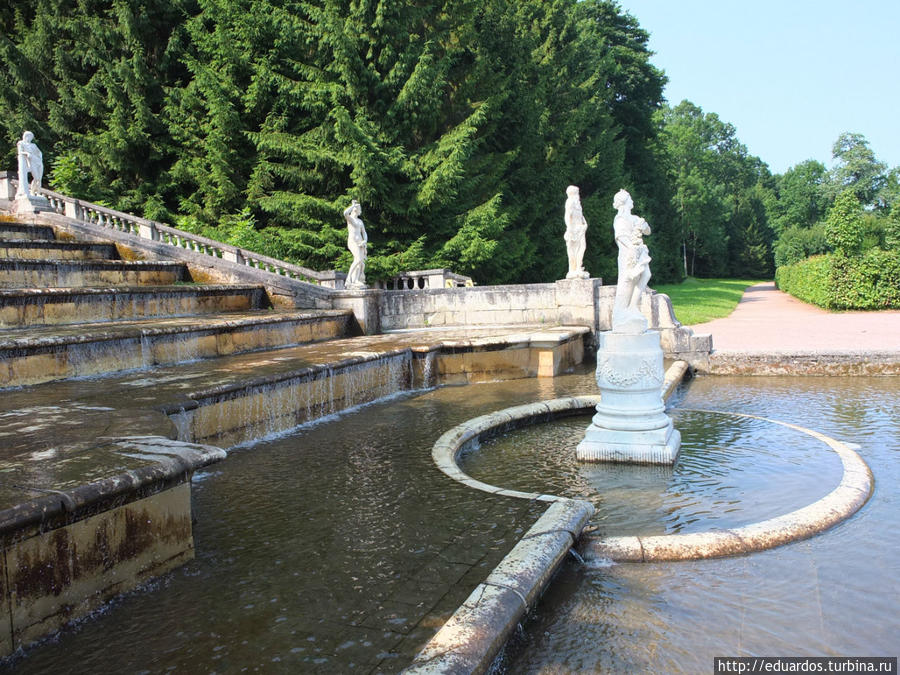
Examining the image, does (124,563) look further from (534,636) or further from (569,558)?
(569,558)

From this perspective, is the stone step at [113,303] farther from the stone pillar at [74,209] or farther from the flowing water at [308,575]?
the stone pillar at [74,209]

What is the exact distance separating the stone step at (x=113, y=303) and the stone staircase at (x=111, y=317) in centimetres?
2

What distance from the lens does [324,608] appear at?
334cm

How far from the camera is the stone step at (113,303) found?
409 inches

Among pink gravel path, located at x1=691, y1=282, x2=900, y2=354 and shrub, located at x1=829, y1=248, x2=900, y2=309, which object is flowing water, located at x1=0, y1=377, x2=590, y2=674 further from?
shrub, located at x1=829, y1=248, x2=900, y2=309

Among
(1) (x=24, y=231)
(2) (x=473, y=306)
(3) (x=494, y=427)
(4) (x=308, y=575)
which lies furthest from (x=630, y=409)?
(1) (x=24, y=231)

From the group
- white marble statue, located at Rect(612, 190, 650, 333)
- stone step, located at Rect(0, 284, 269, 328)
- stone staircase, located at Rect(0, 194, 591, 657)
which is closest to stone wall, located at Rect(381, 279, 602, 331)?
stone staircase, located at Rect(0, 194, 591, 657)

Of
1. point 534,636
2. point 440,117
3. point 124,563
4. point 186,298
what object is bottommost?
point 534,636

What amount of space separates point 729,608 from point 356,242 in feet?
38.4

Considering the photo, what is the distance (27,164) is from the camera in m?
17.9

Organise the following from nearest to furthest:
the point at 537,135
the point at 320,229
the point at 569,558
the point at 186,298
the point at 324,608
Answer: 1. the point at 324,608
2. the point at 569,558
3. the point at 186,298
4. the point at 320,229
5. the point at 537,135

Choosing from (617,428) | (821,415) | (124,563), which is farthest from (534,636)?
(821,415)

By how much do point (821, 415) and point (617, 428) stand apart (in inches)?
143

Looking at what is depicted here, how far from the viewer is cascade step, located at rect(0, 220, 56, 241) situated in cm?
1536
